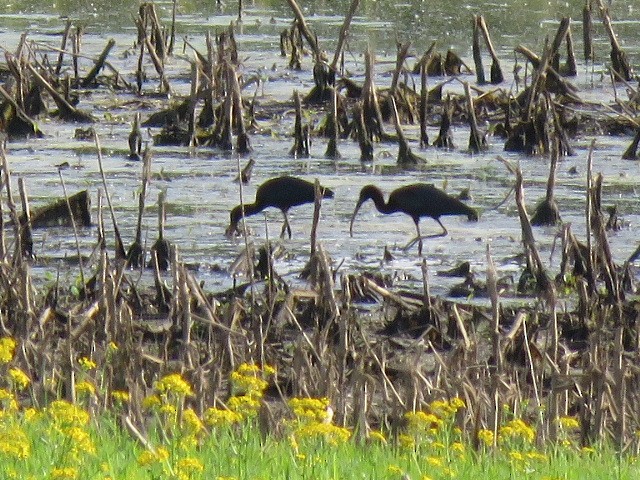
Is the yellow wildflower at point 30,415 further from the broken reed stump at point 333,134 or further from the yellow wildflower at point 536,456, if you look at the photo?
the broken reed stump at point 333,134

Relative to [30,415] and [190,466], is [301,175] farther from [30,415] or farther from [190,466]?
[190,466]

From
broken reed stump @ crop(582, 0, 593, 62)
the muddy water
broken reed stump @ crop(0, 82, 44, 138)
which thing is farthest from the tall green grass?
broken reed stump @ crop(582, 0, 593, 62)

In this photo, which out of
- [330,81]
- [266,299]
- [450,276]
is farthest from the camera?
[330,81]

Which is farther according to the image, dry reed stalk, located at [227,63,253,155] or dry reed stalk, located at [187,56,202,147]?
dry reed stalk, located at [187,56,202,147]

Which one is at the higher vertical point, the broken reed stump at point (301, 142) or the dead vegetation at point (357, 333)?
the dead vegetation at point (357, 333)

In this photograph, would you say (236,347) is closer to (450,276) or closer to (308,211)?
(450,276)

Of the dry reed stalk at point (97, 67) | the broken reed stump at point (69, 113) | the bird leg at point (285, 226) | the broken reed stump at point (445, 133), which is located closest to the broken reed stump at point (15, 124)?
the broken reed stump at point (69, 113)

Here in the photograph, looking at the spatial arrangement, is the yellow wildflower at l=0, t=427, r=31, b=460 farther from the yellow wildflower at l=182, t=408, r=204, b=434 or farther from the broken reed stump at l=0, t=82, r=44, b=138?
the broken reed stump at l=0, t=82, r=44, b=138

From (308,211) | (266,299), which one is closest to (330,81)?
(308,211)

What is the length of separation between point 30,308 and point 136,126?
565 cm

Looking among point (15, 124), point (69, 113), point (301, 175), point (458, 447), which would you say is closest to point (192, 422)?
point (458, 447)

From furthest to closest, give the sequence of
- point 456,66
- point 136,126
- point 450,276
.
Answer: point 456,66 < point 136,126 < point 450,276

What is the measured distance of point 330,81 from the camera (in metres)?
13.8

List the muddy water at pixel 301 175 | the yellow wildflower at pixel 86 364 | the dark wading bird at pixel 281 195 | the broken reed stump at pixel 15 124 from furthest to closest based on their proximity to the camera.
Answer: the broken reed stump at pixel 15 124
the dark wading bird at pixel 281 195
the muddy water at pixel 301 175
the yellow wildflower at pixel 86 364
